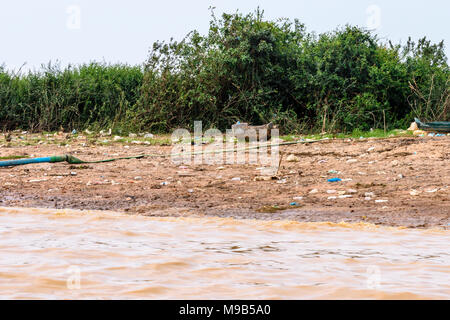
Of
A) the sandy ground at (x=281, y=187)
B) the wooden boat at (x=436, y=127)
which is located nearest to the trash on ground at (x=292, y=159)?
the sandy ground at (x=281, y=187)

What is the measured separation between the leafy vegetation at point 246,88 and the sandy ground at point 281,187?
4943mm

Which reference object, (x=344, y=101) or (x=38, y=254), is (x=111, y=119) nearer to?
(x=344, y=101)

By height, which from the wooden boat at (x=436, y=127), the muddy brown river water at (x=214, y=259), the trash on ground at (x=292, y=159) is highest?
the wooden boat at (x=436, y=127)

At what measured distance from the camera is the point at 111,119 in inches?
537

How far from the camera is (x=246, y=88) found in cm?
1423

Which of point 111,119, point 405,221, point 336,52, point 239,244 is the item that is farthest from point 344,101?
point 239,244

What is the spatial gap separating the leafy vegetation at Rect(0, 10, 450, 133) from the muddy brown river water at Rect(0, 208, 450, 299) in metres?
8.55

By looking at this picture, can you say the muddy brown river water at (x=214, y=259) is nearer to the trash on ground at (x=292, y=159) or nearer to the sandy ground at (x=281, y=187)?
the sandy ground at (x=281, y=187)

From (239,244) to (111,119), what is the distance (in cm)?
1019

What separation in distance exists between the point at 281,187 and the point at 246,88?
813 centimetres

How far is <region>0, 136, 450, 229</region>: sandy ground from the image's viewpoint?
5332mm

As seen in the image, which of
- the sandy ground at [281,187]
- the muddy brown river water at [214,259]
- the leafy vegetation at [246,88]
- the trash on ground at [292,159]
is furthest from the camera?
the leafy vegetation at [246,88]

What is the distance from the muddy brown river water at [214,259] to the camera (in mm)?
2846

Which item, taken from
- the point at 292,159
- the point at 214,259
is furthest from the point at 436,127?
the point at 214,259
